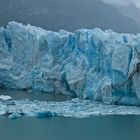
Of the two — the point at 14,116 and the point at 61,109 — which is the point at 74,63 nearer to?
the point at 61,109

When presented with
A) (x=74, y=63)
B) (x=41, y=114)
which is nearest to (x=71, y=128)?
(x=41, y=114)

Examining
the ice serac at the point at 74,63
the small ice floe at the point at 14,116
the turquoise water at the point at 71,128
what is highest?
the ice serac at the point at 74,63

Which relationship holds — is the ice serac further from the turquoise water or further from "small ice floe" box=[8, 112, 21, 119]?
"small ice floe" box=[8, 112, 21, 119]

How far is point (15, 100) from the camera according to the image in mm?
17812

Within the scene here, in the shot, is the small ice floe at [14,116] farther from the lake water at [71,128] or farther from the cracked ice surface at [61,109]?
the lake water at [71,128]

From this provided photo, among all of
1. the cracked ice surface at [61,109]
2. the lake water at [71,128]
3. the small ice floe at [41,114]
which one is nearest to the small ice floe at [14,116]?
the cracked ice surface at [61,109]

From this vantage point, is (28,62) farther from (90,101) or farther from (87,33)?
(90,101)

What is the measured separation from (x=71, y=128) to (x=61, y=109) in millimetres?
2732

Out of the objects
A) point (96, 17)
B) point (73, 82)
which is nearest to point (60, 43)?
point (73, 82)

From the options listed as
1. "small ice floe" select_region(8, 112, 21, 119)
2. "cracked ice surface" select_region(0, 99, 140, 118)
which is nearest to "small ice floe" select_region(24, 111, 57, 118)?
"cracked ice surface" select_region(0, 99, 140, 118)

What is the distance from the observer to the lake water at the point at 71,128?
11945 mm

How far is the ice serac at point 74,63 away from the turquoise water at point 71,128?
2.69 meters

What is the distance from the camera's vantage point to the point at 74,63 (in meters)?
19.8

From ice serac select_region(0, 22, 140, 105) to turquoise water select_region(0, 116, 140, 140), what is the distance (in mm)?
2695
